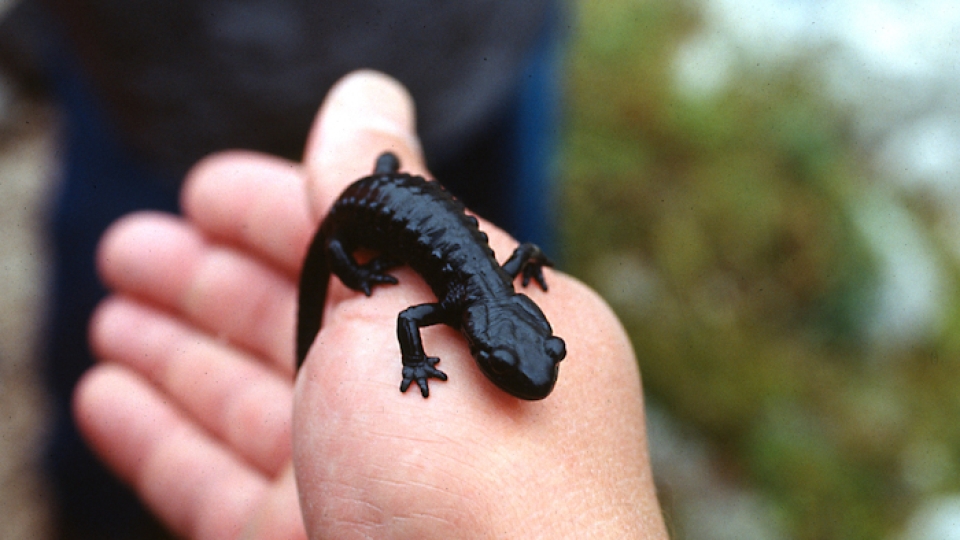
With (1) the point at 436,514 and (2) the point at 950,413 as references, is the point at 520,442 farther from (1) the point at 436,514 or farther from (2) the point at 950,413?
(2) the point at 950,413

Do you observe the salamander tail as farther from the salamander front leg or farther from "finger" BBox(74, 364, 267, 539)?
the salamander front leg

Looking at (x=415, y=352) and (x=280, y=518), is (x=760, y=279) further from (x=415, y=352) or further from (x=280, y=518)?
(x=280, y=518)

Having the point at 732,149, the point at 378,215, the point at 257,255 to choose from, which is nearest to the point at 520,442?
the point at 378,215

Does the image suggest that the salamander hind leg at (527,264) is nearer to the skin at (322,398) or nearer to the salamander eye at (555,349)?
the skin at (322,398)

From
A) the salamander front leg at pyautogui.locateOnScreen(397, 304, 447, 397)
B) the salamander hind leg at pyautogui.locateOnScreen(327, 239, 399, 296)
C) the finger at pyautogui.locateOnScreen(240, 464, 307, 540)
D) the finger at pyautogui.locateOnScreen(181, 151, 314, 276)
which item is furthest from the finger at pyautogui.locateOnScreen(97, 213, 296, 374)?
the salamander front leg at pyautogui.locateOnScreen(397, 304, 447, 397)

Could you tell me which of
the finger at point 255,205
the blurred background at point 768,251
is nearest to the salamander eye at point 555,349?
the finger at point 255,205

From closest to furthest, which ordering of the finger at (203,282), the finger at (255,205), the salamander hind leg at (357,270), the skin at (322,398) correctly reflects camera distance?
1. the skin at (322,398)
2. the salamander hind leg at (357,270)
3. the finger at (255,205)
4. the finger at (203,282)

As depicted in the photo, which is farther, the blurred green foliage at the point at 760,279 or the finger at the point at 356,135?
the blurred green foliage at the point at 760,279
